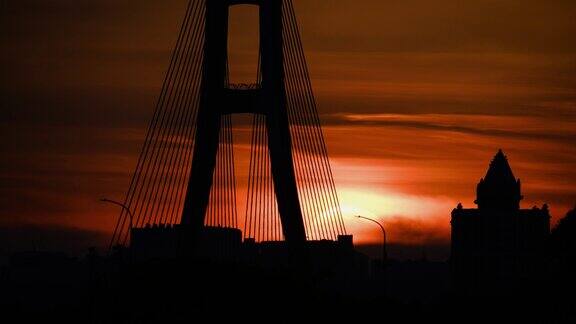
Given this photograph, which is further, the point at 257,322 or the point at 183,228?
the point at 183,228

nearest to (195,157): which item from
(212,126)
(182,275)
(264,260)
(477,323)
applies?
(212,126)

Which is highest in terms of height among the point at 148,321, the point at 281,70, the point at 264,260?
the point at 264,260

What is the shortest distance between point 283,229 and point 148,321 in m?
13.1

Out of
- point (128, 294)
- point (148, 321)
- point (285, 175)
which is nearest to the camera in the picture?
point (148, 321)

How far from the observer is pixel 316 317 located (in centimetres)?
7562

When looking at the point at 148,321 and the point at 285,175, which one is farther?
the point at 285,175

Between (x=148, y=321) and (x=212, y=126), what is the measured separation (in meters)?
13.8

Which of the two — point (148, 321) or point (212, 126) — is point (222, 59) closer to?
point (212, 126)

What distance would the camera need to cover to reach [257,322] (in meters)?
72.5

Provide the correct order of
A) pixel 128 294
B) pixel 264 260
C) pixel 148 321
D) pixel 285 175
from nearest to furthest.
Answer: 1. pixel 148 321
2. pixel 128 294
3. pixel 285 175
4. pixel 264 260

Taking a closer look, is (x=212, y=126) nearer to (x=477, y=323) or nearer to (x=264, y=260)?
(x=477, y=323)

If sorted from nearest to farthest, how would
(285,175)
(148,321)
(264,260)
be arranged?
(148,321) → (285,175) → (264,260)

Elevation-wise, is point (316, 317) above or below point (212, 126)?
below

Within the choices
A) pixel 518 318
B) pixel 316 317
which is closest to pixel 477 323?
pixel 518 318
